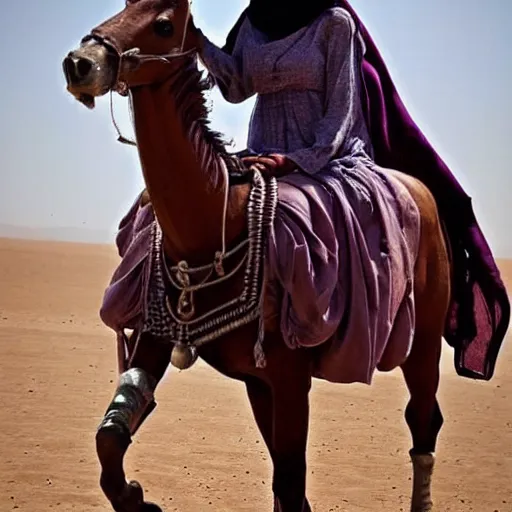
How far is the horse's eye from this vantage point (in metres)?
3.07

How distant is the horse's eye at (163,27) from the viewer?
3.07 meters

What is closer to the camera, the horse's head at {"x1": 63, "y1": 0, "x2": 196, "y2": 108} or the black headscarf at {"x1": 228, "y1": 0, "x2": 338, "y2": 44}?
the horse's head at {"x1": 63, "y1": 0, "x2": 196, "y2": 108}

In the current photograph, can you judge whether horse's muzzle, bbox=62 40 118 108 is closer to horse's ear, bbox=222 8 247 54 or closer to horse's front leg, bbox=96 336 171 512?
horse's front leg, bbox=96 336 171 512

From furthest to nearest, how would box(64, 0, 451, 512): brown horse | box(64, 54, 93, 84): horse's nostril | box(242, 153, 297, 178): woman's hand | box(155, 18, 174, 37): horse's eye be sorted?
1. box(242, 153, 297, 178): woman's hand
2. box(155, 18, 174, 37): horse's eye
3. box(64, 0, 451, 512): brown horse
4. box(64, 54, 93, 84): horse's nostril

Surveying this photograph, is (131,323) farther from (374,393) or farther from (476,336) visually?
(374,393)

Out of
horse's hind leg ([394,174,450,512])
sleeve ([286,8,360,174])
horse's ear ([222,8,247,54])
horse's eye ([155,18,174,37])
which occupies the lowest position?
horse's hind leg ([394,174,450,512])

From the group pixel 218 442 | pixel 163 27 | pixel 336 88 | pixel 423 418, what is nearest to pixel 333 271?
pixel 336 88

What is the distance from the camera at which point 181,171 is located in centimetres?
Result: 325

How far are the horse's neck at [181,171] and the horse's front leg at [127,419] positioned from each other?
415 mm

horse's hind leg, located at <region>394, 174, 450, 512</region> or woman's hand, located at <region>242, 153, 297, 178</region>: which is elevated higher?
woman's hand, located at <region>242, 153, 297, 178</region>

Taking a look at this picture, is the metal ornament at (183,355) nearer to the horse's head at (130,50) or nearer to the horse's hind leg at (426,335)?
the horse's head at (130,50)

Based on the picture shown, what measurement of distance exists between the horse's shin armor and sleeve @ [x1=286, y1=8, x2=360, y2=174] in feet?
3.46

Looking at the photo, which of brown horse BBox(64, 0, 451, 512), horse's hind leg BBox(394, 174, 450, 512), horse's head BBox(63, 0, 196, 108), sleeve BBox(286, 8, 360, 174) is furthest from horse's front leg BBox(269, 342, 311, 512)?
horse's head BBox(63, 0, 196, 108)

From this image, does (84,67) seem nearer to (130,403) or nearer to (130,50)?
(130,50)
